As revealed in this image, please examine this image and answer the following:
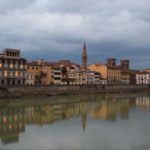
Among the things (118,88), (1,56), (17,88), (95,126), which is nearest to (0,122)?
(95,126)

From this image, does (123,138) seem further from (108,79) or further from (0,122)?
(108,79)

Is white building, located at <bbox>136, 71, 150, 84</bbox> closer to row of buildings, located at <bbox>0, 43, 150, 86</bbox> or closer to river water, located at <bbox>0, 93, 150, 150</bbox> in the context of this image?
row of buildings, located at <bbox>0, 43, 150, 86</bbox>

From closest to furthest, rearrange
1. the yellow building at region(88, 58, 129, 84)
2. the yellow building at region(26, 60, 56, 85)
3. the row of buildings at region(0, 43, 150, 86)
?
the row of buildings at region(0, 43, 150, 86), the yellow building at region(26, 60, 56, 85), the yellow building at region(88, 58, 129, 84)

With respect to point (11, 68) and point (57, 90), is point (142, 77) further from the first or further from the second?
point (11, 68)

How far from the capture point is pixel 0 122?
3259 cm

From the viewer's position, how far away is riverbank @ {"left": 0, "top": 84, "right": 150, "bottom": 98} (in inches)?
2360

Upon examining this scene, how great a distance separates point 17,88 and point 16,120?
27540mm

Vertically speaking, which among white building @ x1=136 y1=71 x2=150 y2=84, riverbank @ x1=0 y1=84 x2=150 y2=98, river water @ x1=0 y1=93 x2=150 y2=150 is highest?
white building @ x1=136 y1=71 x2=150 y2=84

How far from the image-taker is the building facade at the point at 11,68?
2751 inches

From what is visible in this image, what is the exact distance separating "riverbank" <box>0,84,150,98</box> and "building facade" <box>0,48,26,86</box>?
7.44 metres

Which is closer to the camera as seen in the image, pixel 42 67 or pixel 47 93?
pixel 47 93

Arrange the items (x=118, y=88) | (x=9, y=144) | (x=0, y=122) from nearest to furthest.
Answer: (x=9, y=144), (x=0, y=122), (x=118, y=88)

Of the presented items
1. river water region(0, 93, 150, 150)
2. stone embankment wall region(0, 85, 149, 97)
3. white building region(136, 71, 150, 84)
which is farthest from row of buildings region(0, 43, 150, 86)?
river water region(0, 93, 150, 150)

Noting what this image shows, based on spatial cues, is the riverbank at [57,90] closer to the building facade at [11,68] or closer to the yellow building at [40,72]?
the building facade at [11,68]
